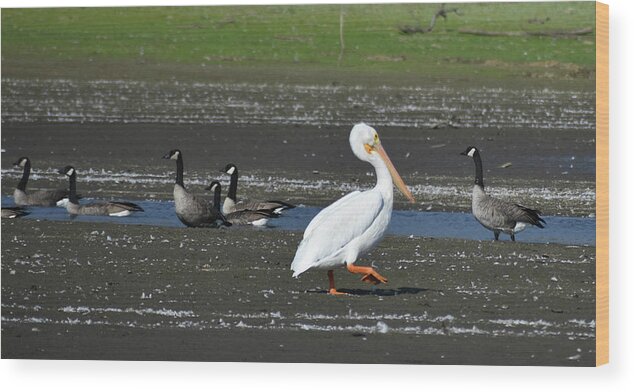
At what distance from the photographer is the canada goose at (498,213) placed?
11.5 m

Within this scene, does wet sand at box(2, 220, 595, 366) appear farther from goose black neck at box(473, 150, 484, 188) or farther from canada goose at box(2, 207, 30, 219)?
goose black neck at box(473, 150, 484, 188)

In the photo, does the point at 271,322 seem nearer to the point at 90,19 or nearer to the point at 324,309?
the point at 324,309

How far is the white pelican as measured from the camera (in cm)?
1108

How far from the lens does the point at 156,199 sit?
11945mm

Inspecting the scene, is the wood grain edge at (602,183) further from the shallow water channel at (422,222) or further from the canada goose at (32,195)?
the canada goose at (32,195)

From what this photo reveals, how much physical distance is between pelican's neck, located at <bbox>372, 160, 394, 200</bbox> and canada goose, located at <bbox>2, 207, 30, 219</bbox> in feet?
9.32

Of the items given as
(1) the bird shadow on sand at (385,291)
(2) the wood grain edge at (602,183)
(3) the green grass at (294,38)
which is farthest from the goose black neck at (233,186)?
(2) the wood grain edge at (602,183)

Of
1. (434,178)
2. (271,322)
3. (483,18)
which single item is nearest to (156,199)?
(271,322)

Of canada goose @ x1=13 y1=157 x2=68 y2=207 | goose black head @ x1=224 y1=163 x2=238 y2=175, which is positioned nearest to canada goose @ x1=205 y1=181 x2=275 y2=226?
goose black head @ x1=224 y1=163 x2=238 y2=175

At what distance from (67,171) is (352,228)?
2.40 metres

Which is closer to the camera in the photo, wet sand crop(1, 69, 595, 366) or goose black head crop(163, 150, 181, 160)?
wet sand crop(1, 69, 595, 366)

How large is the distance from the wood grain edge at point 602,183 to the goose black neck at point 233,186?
9.13 feet

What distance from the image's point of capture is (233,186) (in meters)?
11.8

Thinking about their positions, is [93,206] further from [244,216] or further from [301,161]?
[301,161]
